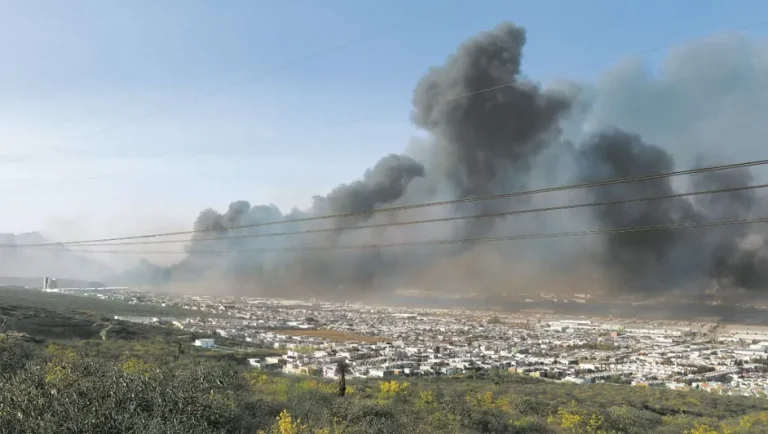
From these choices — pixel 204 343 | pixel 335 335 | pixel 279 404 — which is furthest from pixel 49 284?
pixel 279 404

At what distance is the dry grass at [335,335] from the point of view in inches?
3157

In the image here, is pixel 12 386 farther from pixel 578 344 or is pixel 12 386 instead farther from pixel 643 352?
pixel 578 344

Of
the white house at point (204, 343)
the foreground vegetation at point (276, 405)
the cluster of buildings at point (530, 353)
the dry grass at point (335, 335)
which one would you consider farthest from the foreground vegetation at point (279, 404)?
the dry grass at point (335, 335)

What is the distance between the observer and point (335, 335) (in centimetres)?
8531

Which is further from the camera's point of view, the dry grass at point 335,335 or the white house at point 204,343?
the dry grass at point 335,335

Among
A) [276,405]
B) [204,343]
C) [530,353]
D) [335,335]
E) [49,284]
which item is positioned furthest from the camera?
[49,284]

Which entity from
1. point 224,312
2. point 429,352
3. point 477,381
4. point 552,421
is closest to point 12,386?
point 552,421

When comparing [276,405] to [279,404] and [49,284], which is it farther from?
[49,284]

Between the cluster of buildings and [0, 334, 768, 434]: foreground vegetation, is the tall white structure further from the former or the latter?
[0, 334, 768, 434]: foreground vegetation

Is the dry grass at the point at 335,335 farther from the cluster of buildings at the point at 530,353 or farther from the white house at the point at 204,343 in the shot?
the white house at the point at 204,343

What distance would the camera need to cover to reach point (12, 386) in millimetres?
15516

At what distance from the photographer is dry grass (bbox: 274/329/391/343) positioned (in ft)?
263

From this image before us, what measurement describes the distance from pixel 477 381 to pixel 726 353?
5133 centimetres

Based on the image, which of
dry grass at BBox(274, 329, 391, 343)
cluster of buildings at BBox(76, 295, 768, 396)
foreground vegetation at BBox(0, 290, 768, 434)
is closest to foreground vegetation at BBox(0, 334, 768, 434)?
foreground vegetation at BBox(0, 290, 768, 434)
